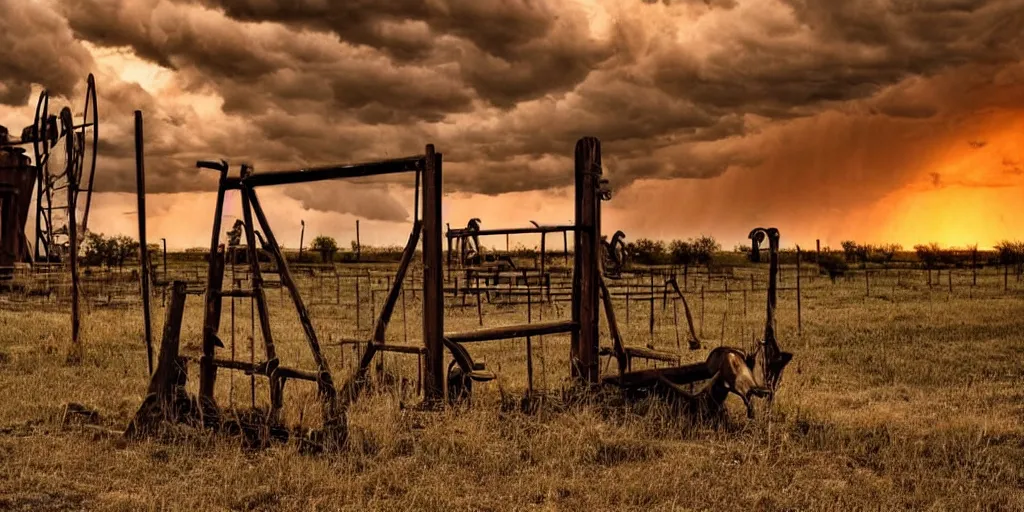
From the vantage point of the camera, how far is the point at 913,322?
896 inches

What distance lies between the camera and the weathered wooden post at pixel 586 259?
9805mm

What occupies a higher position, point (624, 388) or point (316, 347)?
point (316, 347)

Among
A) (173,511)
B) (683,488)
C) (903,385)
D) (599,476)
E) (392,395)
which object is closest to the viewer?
(173,511)

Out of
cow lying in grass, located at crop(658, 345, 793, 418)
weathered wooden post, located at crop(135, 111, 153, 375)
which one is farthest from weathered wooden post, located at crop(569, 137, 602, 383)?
weathered wooden post, located at crop(135, 111, 153, 375)

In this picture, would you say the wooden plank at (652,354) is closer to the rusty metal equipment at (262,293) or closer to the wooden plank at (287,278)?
the rusty metal equipment at (262,293)

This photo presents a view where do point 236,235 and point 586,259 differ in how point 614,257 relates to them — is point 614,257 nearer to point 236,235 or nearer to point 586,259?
point 586,259

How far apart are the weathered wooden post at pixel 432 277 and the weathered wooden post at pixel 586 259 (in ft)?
6.36

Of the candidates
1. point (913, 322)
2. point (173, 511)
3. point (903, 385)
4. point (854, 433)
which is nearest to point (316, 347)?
point (173, 511)

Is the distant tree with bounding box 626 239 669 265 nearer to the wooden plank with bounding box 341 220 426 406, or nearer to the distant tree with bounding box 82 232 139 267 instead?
the distant tree with bounding box 82 232 139 267

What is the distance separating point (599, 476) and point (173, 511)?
3.48 metres

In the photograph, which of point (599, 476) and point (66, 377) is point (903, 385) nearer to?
point (599, 476)

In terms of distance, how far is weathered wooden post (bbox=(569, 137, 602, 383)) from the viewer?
9805 millimetres

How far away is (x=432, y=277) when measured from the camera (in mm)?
8641

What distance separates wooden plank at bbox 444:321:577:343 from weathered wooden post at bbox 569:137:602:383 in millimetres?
202
